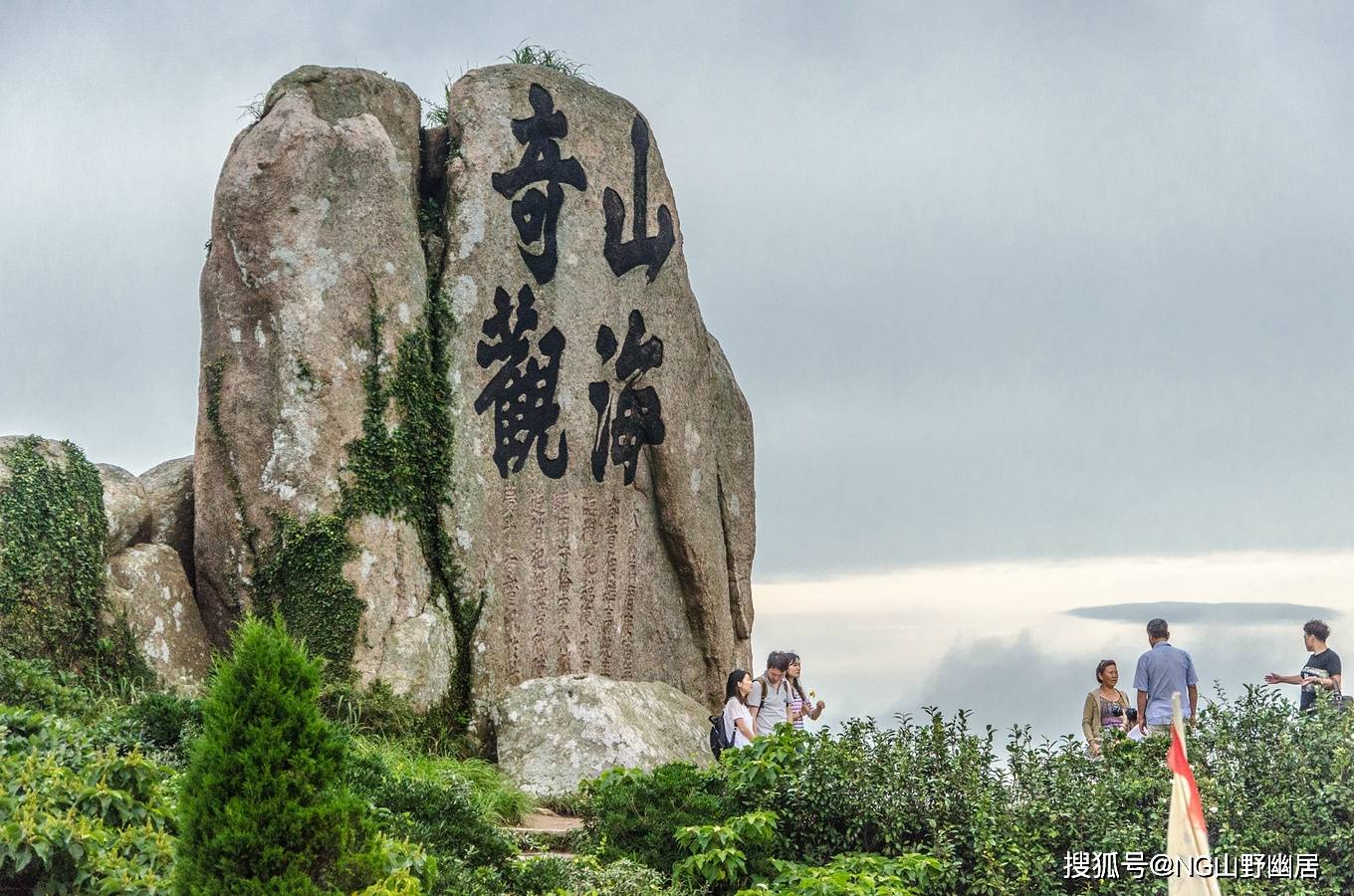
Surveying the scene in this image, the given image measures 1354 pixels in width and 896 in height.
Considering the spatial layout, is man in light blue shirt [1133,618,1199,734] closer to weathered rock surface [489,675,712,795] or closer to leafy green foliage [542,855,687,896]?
weathered rock surface [489,675,712,795]

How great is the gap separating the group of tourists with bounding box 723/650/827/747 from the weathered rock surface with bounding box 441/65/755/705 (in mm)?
2113

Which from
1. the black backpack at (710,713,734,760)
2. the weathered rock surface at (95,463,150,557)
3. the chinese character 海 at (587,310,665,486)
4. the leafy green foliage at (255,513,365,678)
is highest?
the chinese character 海 at (587,310,665,486)

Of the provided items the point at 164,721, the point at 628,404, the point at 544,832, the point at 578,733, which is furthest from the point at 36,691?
the point at 628,404

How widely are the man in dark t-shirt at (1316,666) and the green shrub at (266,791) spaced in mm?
7717

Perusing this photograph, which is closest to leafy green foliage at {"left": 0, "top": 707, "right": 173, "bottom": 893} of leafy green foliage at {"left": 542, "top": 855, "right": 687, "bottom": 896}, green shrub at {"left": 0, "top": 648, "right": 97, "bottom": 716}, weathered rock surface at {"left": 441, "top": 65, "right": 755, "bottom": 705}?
leafy green foliage at {"left": 542, "top": 855, "right": 687, "bottom": 896}

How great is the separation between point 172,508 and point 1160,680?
824cm

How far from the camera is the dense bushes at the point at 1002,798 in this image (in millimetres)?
7148

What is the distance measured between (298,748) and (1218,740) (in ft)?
16.7

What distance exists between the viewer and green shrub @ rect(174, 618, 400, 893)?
201 inches

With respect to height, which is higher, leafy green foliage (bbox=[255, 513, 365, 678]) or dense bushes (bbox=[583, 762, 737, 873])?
leafy green foliage (bbox=[255, 513, 365, 678])

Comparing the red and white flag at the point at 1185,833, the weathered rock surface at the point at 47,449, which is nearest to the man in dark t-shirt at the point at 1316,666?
the red and white flag at the point at 1185,833

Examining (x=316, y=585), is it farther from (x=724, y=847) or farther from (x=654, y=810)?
(x=724, y=847)

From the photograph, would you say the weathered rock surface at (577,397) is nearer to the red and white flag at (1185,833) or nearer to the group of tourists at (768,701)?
the group of tourists at (768,701)

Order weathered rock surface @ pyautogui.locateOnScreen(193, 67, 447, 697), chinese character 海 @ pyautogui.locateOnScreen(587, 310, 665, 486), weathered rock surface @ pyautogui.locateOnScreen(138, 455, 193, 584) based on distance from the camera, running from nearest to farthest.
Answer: weathered rock surface @ pyautogui.locateOnScreen(193, 67, 447, 697) → weathered rock surface @ pyautogui.locateOnScreen(138, 455, 193, 584) → chinese character 海 @ pyautogui.locateOnScreen(587, 310, 665, 486)
